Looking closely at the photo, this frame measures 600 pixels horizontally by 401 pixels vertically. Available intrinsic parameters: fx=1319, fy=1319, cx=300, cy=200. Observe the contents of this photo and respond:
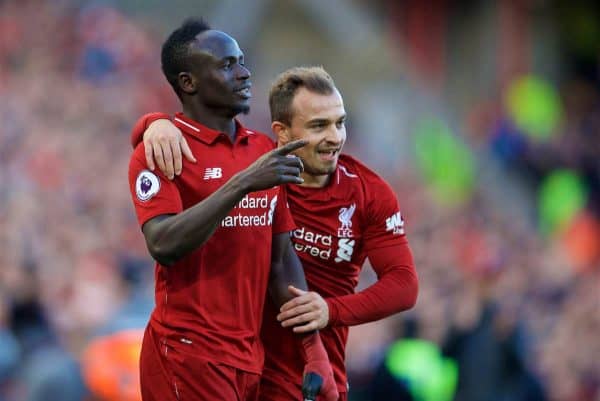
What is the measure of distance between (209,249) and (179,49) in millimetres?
798

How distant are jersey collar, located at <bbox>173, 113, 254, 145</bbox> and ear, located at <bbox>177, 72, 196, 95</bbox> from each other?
110mm

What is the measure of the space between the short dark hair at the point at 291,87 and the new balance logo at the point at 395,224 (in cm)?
59

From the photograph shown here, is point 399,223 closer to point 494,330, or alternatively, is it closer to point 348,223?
point 348,223

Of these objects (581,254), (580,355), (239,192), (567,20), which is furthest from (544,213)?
(239,192)

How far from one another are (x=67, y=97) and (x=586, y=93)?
417 inches

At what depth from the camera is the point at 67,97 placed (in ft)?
45.7

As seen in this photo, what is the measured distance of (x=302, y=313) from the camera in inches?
208

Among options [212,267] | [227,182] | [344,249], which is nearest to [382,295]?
[344,249]

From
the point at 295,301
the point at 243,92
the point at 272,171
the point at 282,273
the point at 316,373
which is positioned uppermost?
the point at 243,92

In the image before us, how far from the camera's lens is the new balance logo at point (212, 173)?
4941mm

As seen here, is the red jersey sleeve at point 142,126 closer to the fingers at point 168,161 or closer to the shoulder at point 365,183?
the fingers at point 168,161

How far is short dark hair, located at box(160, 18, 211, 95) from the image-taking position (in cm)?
509

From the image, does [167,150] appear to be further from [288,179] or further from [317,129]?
[317,129]

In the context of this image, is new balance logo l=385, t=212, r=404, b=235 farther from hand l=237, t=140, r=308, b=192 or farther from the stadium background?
the stadium background
